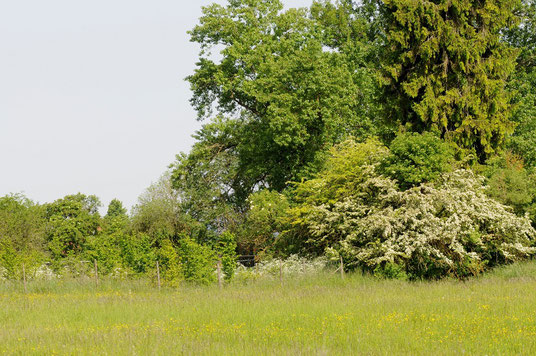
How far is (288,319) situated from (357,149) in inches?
648

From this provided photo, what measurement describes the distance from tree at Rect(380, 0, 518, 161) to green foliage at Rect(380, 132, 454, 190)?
4.79 metres

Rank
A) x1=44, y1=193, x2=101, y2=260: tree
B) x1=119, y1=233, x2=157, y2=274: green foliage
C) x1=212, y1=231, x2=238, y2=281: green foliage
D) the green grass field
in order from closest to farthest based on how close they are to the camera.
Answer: the green grass field < x1=212, y1=231, x2=238, y2=281: green foliage < x1=119, y1=233, x2=157, y2=274: green foliage < x1=44, y1=193, x2=101, y2=260: tree

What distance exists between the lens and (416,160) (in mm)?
25812

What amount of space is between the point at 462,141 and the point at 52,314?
22198mm

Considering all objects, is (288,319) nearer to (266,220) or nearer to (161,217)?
(266,220)

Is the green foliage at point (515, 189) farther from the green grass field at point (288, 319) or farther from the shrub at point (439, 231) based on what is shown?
the green grass field at point (288, 319)

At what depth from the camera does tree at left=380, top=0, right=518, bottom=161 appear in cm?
3155

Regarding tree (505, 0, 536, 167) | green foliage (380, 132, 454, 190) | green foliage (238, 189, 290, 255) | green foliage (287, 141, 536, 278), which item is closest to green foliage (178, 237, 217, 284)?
green foliage (287, 141, 536, 278)

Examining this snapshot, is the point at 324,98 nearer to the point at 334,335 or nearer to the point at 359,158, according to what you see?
the point at 359,158

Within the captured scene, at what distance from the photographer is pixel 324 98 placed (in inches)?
1512

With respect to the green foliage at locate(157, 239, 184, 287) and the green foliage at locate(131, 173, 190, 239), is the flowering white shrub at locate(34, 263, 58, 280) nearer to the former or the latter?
the green foliage at locate(157, 239, 184, 287)

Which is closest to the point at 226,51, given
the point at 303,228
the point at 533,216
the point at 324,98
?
the point at 324,98

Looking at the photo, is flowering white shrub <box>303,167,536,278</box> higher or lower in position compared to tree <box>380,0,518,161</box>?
lower

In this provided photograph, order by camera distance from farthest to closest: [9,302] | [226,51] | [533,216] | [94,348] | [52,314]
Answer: [226,51] < [533,216] < [9,302] < [52,314] < [94,348]
